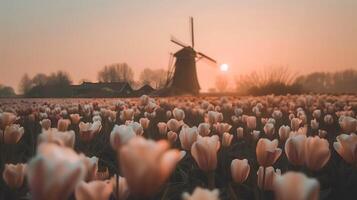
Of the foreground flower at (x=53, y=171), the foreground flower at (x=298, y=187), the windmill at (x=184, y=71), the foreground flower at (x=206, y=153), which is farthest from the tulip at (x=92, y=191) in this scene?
the windmill at (x=184, y=71)

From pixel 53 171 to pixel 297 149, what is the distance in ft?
5.78

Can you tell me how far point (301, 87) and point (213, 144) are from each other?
102 feet

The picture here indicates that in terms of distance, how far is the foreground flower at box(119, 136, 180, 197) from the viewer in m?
1.14

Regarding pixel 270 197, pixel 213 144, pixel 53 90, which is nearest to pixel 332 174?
pixel 270 197

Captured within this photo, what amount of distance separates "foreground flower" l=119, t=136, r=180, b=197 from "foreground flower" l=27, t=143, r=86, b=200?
0.13 meters

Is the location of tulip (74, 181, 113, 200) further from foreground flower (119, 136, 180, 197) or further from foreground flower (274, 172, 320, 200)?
foreground flower (274, 172, 320, 200)

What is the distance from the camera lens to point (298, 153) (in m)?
2.54

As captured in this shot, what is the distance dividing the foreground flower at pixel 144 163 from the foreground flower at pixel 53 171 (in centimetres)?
13

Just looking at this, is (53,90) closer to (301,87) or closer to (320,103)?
(301,87)

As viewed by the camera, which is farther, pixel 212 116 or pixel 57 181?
pixel 212 116

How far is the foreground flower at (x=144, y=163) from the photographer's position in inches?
44.7

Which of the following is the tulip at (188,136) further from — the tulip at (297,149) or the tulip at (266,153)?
the tulip at (297,149)

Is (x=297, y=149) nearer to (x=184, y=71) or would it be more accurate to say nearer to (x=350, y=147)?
(x=350, y=147)

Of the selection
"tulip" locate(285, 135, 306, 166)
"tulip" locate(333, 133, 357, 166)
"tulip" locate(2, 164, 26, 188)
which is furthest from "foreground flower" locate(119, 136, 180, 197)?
"tulip" locate(333, 133, 357, 166)
